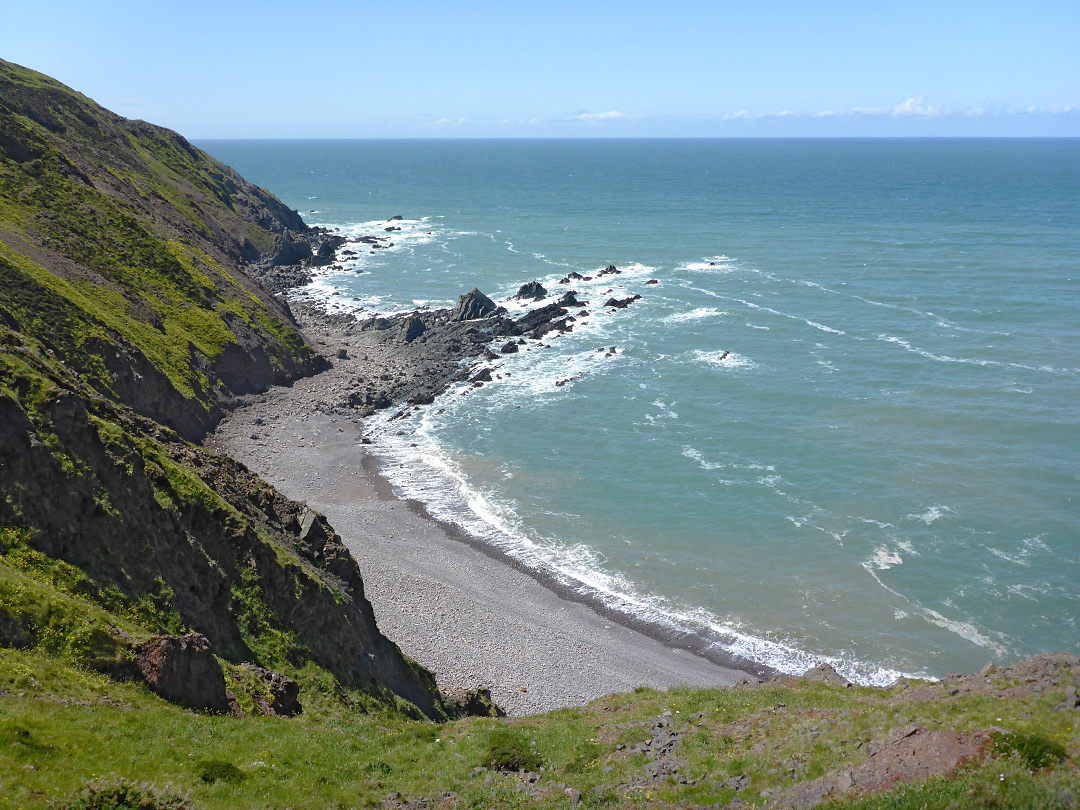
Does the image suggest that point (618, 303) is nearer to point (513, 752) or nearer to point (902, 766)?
point (513, 752)

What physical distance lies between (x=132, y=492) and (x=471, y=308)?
73079 mm

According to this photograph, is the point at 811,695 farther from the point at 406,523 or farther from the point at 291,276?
the point at 291,276

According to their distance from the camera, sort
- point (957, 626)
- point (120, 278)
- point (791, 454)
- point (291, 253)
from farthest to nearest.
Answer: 1. point (291, 253)
2. point (120, 278)
3. point (791, 454)
4. point (957, 626)

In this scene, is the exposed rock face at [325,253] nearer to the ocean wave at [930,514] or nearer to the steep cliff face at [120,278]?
the steep cliff face at [120,278]

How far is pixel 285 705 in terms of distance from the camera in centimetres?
2462

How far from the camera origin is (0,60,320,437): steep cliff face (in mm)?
55312

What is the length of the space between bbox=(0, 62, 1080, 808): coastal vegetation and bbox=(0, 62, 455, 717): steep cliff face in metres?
0.10

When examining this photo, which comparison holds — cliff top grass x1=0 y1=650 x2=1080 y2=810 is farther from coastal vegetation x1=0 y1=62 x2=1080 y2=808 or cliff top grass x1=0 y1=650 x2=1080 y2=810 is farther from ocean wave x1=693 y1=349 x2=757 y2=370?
ocean wave x1=693 y1=349 x2=757 y2=370

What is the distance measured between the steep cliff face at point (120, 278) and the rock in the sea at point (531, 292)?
113 ft

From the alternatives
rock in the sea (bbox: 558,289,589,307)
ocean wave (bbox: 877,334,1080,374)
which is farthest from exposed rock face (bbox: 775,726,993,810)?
rock in the sea (bbox: 558,289,589,307)

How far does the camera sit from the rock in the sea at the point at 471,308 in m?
98.1

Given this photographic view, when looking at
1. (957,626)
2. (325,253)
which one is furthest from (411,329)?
(957,626)

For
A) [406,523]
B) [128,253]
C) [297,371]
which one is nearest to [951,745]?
[406,523]

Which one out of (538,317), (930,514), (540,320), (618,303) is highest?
(618,303)
